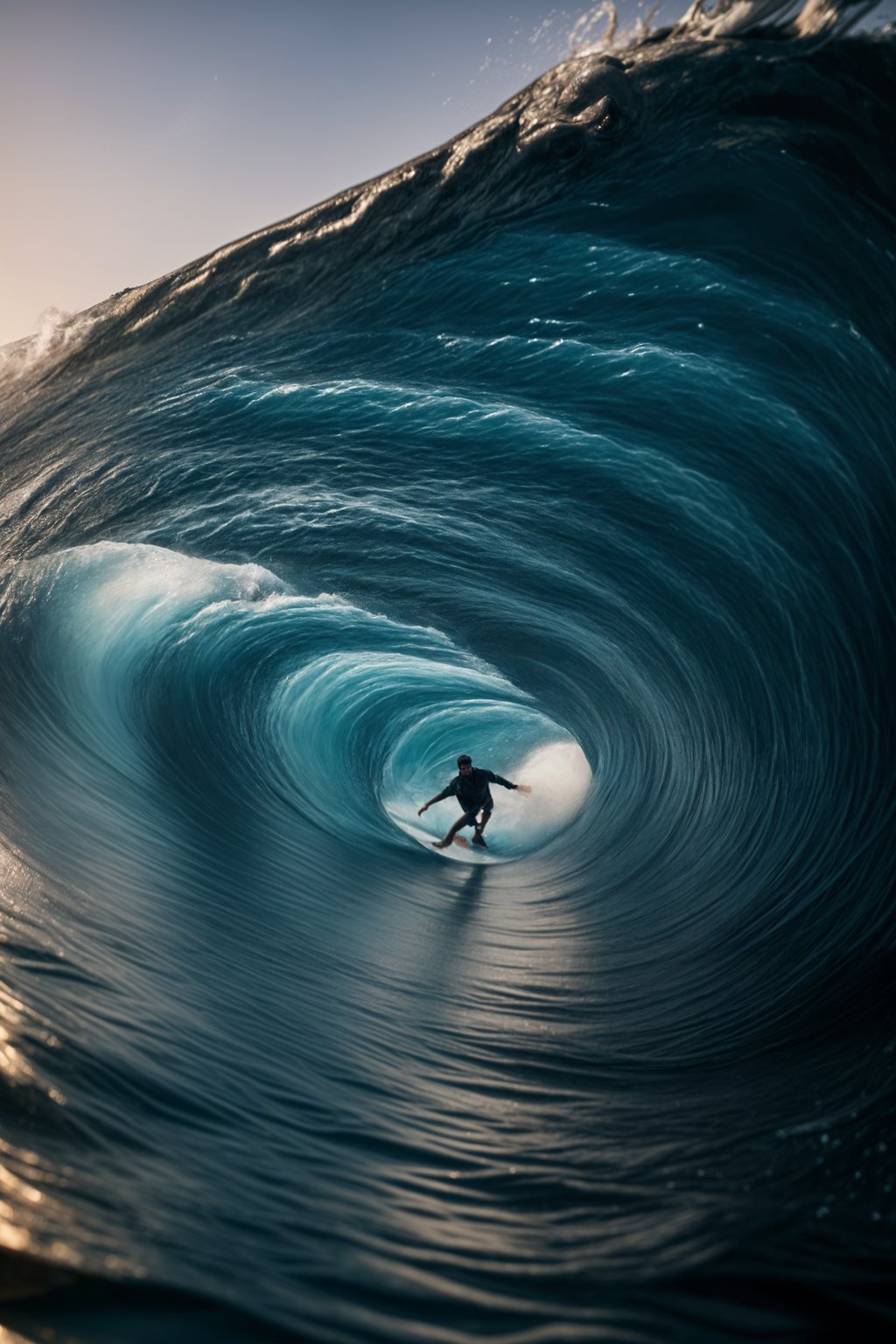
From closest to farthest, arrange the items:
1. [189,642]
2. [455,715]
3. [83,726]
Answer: [83,726] < [189,642] < [455,715]

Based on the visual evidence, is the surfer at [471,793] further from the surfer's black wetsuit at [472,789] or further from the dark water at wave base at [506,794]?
the dark water at wave base at [506,794]

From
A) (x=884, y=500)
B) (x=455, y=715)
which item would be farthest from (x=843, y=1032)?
(x=455, y=715)

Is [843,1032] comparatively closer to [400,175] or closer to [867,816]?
[867,816]

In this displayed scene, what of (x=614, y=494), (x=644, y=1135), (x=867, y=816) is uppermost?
(x=614, y=494)

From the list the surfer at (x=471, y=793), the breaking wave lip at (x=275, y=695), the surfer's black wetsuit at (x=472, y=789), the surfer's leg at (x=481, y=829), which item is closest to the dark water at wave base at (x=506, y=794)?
the breaking wave lip at (x=275, y=695)

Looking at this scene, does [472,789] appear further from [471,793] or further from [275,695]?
[275,695]

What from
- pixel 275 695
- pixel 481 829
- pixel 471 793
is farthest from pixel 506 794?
pixel 275 695

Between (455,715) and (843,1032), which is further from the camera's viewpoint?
(455,715)

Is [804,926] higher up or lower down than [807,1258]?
higher up

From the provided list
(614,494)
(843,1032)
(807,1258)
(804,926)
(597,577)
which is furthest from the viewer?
(597,577)

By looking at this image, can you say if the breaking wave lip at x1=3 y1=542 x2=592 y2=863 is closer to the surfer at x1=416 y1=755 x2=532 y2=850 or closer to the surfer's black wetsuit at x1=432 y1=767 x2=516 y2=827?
the surfer at x1=416 y1=755 x2=532 y2=850
